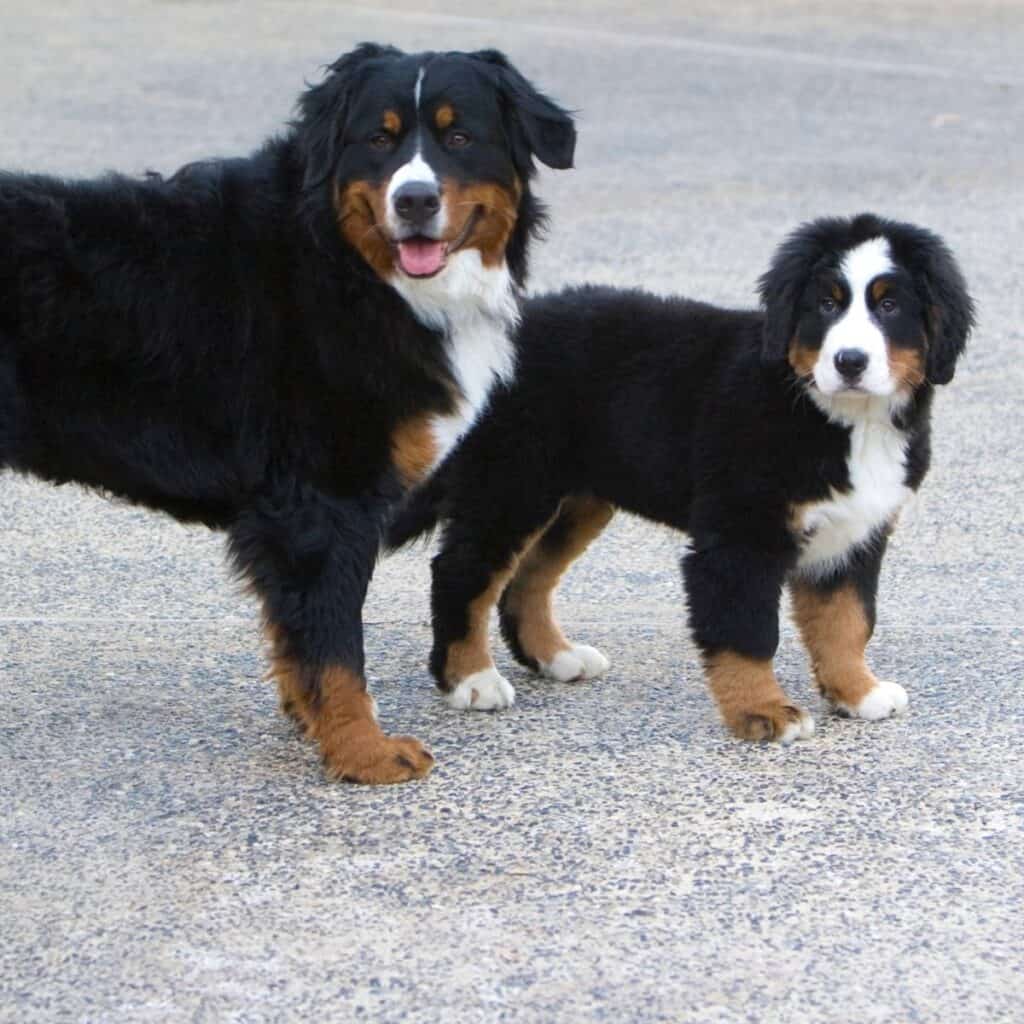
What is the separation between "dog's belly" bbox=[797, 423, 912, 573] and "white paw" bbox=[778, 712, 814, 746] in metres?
0.43

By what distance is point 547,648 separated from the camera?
540 cm

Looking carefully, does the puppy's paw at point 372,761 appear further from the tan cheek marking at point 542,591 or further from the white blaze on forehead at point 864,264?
the white blaze on forehead at point 864,264

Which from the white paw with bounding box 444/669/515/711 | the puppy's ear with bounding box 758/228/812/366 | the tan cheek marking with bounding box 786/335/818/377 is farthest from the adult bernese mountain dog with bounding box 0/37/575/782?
the tan cheek marking with bounding box 786/335/818/377

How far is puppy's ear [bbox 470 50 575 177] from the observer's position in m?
4.61

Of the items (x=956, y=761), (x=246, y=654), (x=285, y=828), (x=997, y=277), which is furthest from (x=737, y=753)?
(x=997, y=277)

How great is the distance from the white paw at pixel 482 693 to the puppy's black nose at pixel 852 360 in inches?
50.6

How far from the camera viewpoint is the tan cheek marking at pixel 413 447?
4641 millimetres

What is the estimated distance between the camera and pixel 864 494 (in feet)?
15.8

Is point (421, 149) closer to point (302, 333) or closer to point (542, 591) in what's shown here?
point (302, 333)

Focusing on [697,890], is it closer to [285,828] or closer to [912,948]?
[912,948]

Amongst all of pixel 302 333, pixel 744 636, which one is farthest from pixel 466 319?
pixel 744 636

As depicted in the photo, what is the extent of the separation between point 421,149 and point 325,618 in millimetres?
1152

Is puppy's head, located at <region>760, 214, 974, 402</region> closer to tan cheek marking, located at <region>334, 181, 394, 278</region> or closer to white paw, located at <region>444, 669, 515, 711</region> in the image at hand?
tan cheek marking, located at <region>334, 181, 394, 278</region>

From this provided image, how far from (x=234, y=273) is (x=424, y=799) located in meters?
1.37
